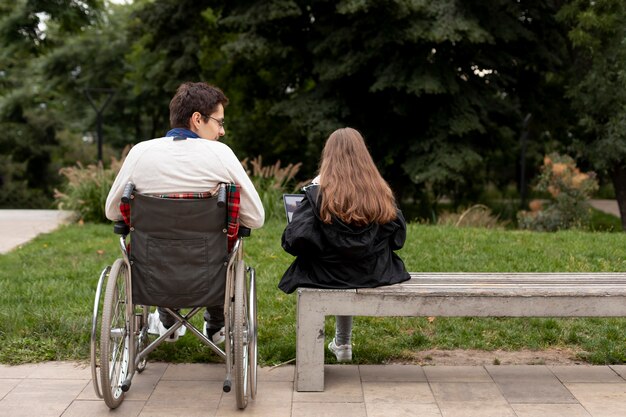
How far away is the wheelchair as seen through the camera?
14.7ft

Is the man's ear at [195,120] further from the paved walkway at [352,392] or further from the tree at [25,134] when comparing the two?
the tree at [25,134]

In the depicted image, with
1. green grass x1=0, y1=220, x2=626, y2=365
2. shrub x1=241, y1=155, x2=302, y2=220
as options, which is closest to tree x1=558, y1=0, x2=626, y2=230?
shrub x1=241, y1=155, x2=302, y2=220

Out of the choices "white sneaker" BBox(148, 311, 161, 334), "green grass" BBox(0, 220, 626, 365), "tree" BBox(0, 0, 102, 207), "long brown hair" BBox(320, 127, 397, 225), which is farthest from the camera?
"tree" BBox(0, 0, 102, 207)

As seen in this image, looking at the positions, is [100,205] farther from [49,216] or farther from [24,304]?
[24,304]

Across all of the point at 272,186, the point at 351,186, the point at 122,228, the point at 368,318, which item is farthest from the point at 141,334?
the point at 272,186

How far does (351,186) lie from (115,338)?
1.49 metres

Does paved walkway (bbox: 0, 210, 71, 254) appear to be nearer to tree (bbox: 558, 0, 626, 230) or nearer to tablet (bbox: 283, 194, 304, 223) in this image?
tablet (bbox: 283, 194, 304, 223)

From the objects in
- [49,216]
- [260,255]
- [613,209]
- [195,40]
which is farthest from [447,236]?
[613,209]

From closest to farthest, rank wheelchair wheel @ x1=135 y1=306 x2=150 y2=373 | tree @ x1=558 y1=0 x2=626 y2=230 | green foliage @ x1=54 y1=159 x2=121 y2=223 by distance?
wheelchair wheel @ x1=135 y1=306 x2=150 y2=373, green foliage @ x1=54 y1=159 x2=121 y2=223, tree @ x1=558 y1=0 x2=626 y2=230

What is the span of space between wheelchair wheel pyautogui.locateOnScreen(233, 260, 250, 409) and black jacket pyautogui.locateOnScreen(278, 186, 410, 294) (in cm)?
44

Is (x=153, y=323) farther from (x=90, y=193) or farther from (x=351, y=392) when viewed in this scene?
(x=90, y=193)

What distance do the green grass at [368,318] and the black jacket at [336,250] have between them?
78 centimetres

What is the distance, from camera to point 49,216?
15.6 metres

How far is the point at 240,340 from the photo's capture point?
4.44 m
